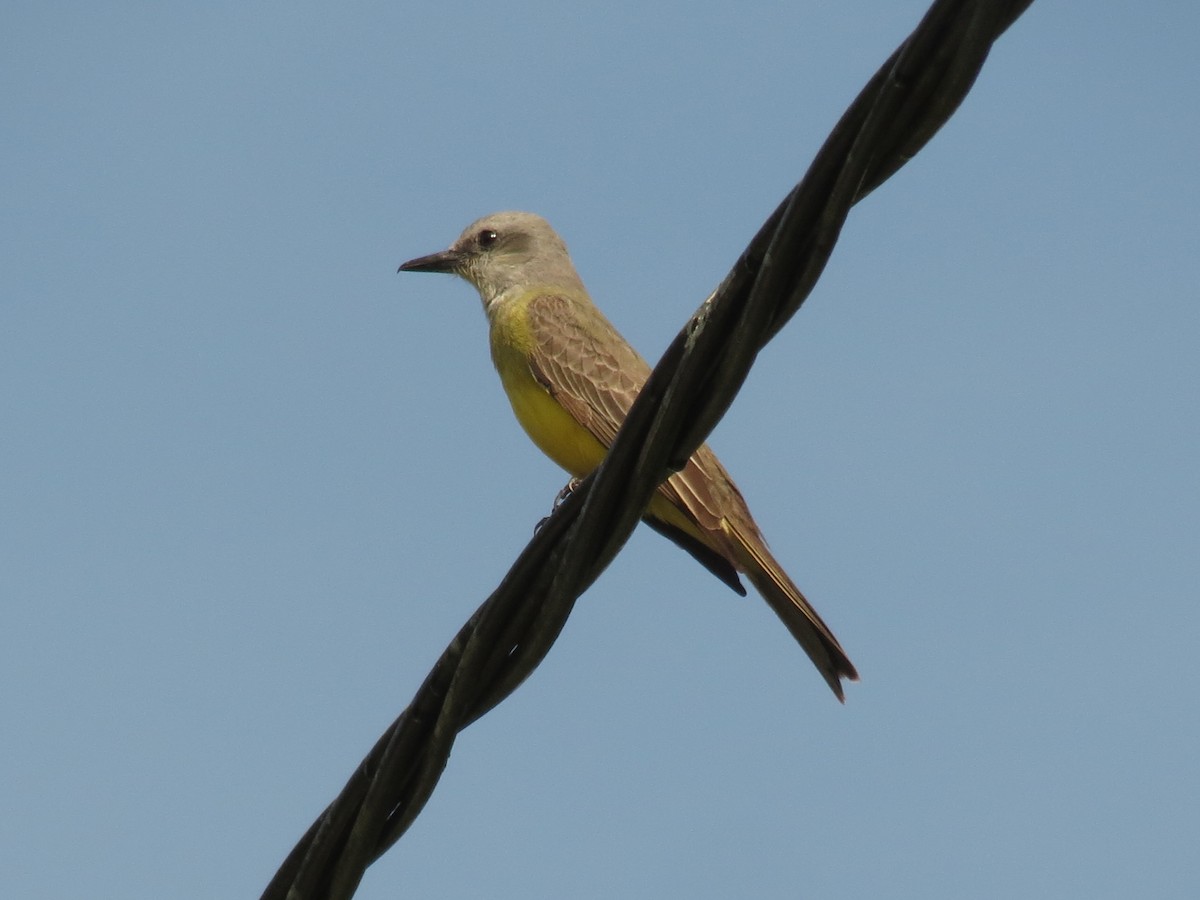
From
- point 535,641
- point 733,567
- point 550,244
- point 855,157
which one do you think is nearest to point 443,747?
point 535,641

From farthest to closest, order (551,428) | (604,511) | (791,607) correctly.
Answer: (551,428) → (791,607) → (604,511)

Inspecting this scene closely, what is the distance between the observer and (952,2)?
281 cm

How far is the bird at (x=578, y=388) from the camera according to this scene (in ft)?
21.6

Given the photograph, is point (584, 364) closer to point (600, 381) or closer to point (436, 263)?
point (600, 381)

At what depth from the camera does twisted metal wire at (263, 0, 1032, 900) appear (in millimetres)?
3041

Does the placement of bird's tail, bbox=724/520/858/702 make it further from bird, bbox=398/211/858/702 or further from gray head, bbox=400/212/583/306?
gray head, bbox=400/212/583/306

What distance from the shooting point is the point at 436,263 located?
9.10 metres

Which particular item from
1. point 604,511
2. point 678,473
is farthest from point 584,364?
point 604,511

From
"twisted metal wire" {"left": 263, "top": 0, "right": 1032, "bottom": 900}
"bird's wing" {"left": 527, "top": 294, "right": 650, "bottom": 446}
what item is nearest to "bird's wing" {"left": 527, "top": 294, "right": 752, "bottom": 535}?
"bird's wing" {"left": 527, "top": 294, "right": 650, "bottom": 446}

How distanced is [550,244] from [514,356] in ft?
4.93

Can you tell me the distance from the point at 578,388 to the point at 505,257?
1711 millimetres

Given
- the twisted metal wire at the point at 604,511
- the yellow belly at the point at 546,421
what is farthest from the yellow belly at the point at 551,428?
the twisted metal wire at the point at 604,511

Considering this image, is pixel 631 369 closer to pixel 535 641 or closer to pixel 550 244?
pixel 550 244

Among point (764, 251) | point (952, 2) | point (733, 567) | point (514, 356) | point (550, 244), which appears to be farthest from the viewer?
point (550, 244)
